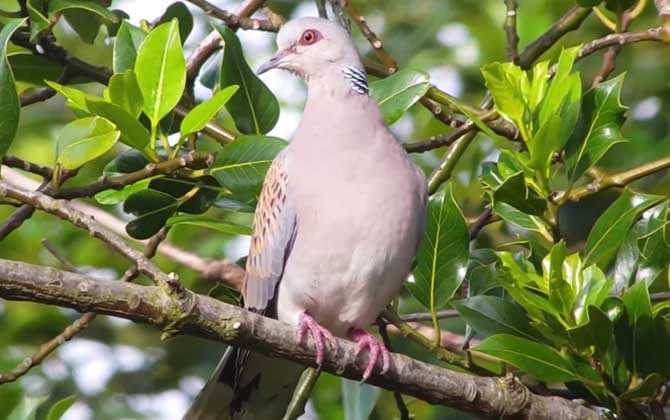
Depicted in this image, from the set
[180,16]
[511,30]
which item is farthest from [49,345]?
[511,30]

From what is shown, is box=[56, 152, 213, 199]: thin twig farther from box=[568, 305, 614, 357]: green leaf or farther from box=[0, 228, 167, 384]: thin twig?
box=[568, 305, 614, 357]: green leaf

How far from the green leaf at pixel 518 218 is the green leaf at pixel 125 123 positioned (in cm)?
86

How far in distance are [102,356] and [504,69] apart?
2990mm

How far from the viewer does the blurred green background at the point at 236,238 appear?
4953 millimetres

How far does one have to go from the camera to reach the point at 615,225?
3.10 metres

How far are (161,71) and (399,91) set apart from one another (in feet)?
2.35

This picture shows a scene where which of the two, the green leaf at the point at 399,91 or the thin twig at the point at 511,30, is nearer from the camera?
the green leaf at the point at 399,91

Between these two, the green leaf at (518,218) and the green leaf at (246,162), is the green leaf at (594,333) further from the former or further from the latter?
the green leaf at (246,162)

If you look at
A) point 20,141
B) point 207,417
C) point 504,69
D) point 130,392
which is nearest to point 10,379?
point 207,417

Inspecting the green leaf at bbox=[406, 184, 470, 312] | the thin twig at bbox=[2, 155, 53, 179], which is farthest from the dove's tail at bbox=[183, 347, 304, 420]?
the thin twig at bbox=[2, 155, 53, 179]

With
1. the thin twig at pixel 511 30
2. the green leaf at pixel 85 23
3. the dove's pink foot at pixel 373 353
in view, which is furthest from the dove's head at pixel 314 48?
the dove's pink foot at pixel 373 353

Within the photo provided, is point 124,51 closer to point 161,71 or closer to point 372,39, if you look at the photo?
point 161,71

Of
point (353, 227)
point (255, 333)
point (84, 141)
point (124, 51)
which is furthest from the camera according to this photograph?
point (353, 227)

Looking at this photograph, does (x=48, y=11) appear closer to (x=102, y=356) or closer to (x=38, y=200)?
(x=38, y=200)
